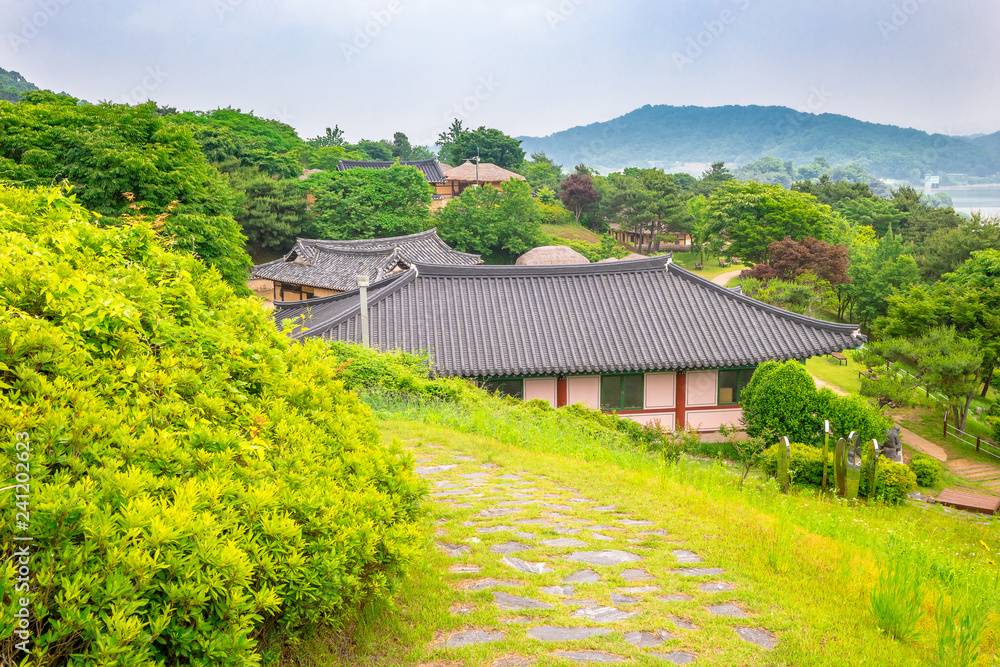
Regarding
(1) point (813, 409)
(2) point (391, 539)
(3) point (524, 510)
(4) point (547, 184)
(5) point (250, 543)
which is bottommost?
(1) point (813, 409)

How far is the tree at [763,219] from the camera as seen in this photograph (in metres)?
43.4

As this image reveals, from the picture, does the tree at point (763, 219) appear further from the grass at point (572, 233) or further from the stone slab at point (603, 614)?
the stone slab at point (603, 614)

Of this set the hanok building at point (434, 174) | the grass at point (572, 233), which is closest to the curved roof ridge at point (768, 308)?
the grass at point (572, 233)

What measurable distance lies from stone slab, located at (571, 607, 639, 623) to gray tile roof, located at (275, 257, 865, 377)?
12267 mm

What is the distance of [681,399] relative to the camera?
17.6m

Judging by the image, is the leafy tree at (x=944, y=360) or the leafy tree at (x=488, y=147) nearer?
the leafy tree at (x=944, y=360)

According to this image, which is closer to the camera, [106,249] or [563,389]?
[106,249]

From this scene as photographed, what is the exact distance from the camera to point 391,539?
3158 mm

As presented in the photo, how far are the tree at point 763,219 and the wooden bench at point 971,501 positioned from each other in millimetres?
30546

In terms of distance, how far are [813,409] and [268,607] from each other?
15.2 metres

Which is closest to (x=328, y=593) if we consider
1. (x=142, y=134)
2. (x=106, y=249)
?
(x=106, y=249)

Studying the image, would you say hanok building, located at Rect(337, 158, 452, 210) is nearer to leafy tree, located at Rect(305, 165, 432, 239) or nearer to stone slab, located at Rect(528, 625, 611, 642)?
leafy tree, located at Rect(305, 165, 432, 239)

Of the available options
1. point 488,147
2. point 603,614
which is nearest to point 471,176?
point 488,147

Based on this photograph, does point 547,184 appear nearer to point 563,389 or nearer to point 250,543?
point 563,389
